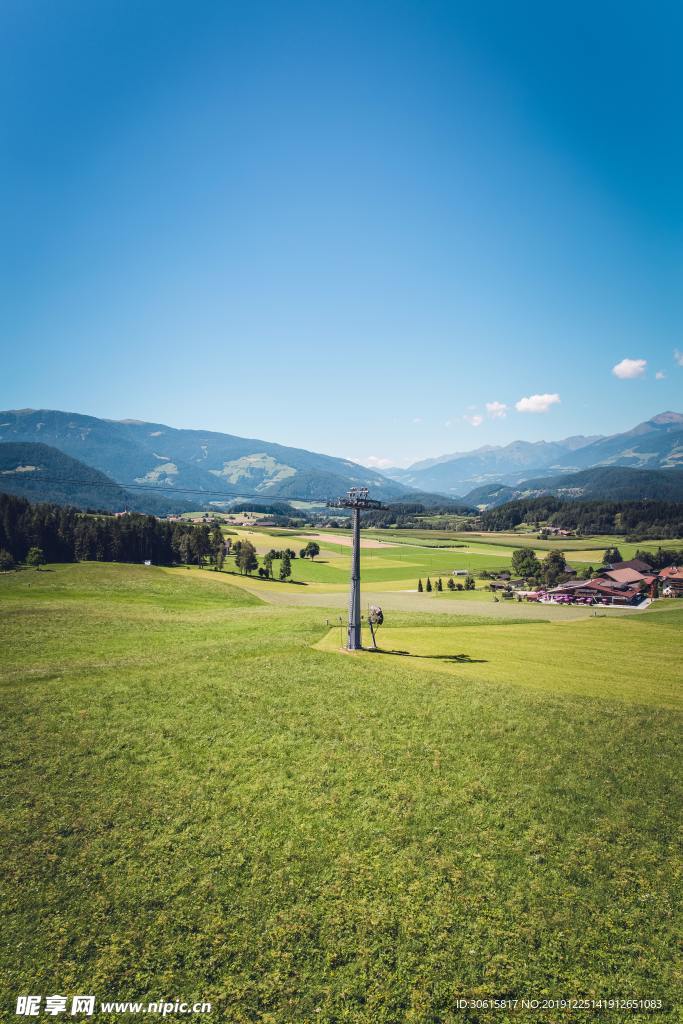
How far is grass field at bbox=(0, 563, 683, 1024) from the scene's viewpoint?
1112 centimetres

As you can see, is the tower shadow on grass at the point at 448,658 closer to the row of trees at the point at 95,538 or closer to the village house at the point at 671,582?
the row of trees at the point at 95,538

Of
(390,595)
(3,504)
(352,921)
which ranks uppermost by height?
(3,504)

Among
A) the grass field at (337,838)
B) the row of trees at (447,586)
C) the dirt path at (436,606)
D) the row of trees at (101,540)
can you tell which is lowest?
the row of trees at (447,586)

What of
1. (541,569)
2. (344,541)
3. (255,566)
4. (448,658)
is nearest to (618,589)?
(541,569)

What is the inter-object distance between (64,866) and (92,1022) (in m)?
4.79

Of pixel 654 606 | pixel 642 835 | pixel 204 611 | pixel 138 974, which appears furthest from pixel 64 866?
pixel 654 606

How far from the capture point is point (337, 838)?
1534 centimetres

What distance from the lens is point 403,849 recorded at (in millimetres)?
14859

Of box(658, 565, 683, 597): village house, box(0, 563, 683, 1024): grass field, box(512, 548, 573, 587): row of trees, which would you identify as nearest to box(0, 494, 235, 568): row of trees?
box(0, 563, 683, 1024): grass field

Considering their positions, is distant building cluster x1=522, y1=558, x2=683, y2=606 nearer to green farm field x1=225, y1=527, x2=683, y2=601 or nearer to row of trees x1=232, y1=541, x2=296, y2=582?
green farm field x1=225, y1=527, x2=683, y2=601

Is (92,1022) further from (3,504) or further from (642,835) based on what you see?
(3,504)

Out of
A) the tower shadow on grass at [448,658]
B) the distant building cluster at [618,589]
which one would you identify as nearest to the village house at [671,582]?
the distant building cluster at [618,589]

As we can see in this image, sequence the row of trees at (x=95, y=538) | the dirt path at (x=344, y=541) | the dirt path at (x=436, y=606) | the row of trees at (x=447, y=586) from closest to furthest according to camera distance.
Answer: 1. the dirt path at (x=436, y=606)
2. the row of trees at (x=95, y=538)
3. the row of trees at (x=447, y=586)
4. the dirt path at (x=344, y=541)

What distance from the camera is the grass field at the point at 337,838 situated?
11.1m
